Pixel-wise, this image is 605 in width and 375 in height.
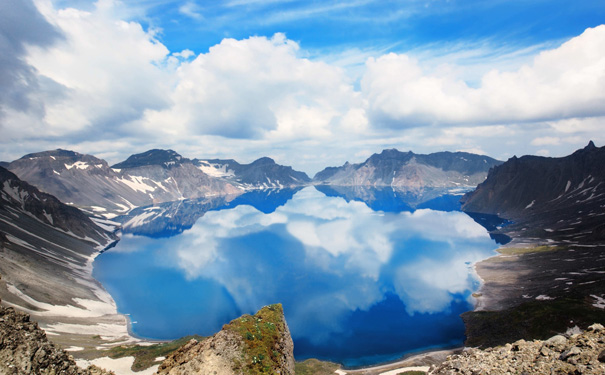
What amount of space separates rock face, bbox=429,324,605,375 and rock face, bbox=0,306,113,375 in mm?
24909

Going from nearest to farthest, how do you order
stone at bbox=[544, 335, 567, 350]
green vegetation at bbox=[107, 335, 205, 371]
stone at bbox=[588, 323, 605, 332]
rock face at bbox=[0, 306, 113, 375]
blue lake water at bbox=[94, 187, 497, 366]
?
rock face at bbox=[0, 306, 113, 375], stone at bbox=[588, 323, 605, 332], stone at bbox=[544, 335, 567, 350], green vegetation at bbox=[107, 335, 205, 371], blue lake water at bbox=[94, 187, 497, 366]

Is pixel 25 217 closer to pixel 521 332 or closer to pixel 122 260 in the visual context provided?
pixel 122 260

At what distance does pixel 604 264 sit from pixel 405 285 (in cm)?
5648

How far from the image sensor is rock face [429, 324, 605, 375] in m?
17.1

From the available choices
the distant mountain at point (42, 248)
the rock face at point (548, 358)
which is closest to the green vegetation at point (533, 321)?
the rock face at point (548, 358)

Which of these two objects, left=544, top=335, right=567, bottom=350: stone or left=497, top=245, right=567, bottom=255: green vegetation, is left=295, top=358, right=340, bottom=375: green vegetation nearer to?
left=544, top=335, right=567, bottom=350: stone

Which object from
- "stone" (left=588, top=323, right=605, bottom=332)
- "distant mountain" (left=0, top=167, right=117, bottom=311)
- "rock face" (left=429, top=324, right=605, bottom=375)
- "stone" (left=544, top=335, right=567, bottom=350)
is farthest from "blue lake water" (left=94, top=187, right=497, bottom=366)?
"stone" (left=588, top=323, right=605, bottom=332)

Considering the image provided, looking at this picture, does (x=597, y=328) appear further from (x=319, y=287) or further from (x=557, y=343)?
(x=319, y=287)

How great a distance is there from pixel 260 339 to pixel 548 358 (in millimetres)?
18226

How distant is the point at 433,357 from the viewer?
207 feet

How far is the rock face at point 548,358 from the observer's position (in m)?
17.1

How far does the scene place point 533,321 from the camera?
6353 centimetres

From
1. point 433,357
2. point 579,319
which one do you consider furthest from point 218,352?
point 579,319

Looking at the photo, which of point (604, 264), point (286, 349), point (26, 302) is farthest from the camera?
point (604, 264)
